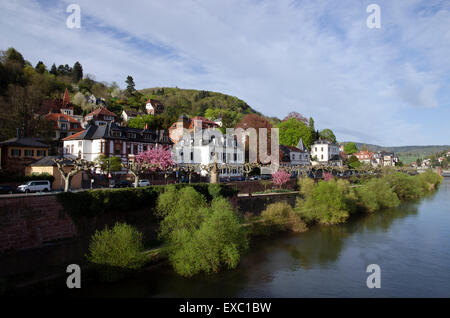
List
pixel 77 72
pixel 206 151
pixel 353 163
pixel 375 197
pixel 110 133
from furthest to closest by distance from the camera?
pixel 77 72 < pixel 353 163 < pixel 206 151 < pixel 375 197 < pixel 110 133

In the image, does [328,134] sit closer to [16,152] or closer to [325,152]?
[325,152]

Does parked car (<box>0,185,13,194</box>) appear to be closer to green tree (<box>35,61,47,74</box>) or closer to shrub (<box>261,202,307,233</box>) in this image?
shrub (<box>261,202,307,233</box>)

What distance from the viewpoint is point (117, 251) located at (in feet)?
62.8

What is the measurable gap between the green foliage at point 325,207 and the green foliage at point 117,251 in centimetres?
2104

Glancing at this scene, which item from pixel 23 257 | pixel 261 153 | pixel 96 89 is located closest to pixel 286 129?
pixel 261 153

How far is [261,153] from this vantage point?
58.4m

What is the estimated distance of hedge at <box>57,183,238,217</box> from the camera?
68.2 feet

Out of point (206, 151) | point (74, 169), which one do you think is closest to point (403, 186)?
point (206, 151)

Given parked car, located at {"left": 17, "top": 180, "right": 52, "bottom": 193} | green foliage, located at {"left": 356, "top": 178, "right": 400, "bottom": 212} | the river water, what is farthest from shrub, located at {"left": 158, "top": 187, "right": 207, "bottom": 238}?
green foliage, located at {"left": 356, "top": 178, "right": 400, "bottom": 212}

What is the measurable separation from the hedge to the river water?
5.25m

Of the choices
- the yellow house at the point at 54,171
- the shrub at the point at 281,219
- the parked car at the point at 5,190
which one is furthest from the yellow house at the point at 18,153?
the shrub at the point at 281,219

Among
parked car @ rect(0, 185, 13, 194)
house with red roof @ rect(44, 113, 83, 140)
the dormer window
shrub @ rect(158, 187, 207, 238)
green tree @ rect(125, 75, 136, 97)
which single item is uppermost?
green tree @ rect(125, 75, 136, 97)

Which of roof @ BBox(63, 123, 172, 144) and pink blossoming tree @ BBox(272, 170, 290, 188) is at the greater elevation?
roof @ BBox(63, 123, 172, 144)

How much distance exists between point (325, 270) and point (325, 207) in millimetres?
14731
